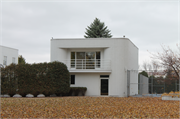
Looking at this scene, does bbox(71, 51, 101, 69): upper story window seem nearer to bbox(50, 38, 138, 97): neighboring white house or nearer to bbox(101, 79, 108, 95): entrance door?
bbox(50, 38, 138, 97): neighboring white house

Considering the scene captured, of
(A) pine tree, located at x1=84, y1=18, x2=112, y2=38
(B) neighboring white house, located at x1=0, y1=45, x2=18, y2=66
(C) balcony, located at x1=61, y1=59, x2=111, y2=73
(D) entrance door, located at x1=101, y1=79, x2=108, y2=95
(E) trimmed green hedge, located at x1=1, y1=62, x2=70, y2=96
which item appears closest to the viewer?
(E) trimmed green hedge, located at x1=1, y1=62, x2=70, y2=96

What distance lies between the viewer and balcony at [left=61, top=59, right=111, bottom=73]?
26.8m

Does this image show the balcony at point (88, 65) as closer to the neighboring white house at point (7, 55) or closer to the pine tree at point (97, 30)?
the neighboring white house at point (7, 55)

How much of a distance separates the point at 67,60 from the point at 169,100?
41.3 feet

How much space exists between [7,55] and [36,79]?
19.4 meters

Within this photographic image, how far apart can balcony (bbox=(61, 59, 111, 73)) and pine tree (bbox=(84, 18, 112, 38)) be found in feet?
64.9

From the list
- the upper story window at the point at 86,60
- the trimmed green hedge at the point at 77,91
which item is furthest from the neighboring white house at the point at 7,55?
the trimmed green hedge at the point at 77,91

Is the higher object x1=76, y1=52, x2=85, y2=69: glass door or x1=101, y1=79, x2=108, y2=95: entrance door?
x1=76, y1=52, x2=85, y2=69: glass door

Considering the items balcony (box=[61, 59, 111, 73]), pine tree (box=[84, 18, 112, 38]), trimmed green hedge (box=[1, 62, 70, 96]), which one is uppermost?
pine tree (box=[84, 18, 112, 38])

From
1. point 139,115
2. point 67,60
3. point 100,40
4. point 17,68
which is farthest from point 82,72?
point 139,115

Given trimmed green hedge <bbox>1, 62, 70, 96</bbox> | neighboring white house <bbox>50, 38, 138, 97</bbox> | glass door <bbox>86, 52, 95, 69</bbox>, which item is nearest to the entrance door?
neighboring white house <bbox>50, 38, 138, 97</bbox>

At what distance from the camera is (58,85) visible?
24.1 m

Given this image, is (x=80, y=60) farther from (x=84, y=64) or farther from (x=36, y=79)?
(x=36, y=79)

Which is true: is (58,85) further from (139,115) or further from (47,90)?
(139,115)
